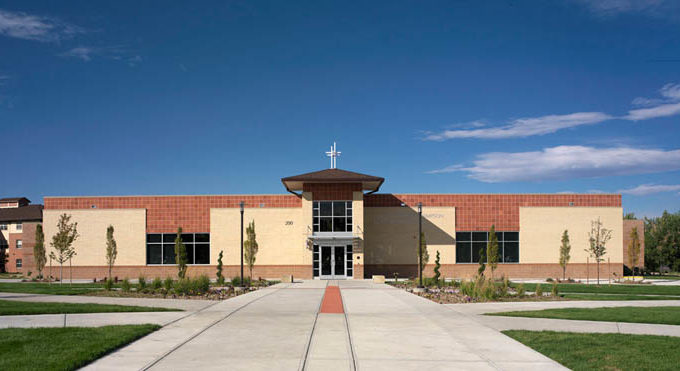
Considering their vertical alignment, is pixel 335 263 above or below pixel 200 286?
below

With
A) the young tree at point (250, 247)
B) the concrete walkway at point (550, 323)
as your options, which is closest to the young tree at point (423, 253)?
the young tree at point (250, 247)

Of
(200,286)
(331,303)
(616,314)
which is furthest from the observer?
(200,286)

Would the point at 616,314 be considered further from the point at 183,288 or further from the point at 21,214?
the point at 21,214

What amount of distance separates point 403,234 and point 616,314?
2544 centimetres

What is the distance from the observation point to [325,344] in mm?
12133

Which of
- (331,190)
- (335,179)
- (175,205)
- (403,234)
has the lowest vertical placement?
(403,234)

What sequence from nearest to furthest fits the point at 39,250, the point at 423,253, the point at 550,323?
A: the point at 550,323 → the point at 423,253 → the point at 39,250

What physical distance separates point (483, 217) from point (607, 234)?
9714 mm

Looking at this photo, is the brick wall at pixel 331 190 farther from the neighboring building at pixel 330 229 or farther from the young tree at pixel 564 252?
the young tree at pixel 564 252

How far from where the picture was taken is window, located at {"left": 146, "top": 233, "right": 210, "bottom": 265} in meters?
42.2

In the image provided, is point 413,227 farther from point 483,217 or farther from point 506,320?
point 506,320

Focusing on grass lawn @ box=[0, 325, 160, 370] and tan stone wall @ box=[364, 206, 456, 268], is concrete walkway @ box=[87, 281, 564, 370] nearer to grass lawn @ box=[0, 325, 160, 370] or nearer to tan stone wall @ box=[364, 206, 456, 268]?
grass lawn @ box=[0, 325, 160, 370]

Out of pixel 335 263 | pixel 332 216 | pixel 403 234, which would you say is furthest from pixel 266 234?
pixel 403 234

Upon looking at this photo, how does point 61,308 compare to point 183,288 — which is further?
point 183,288
